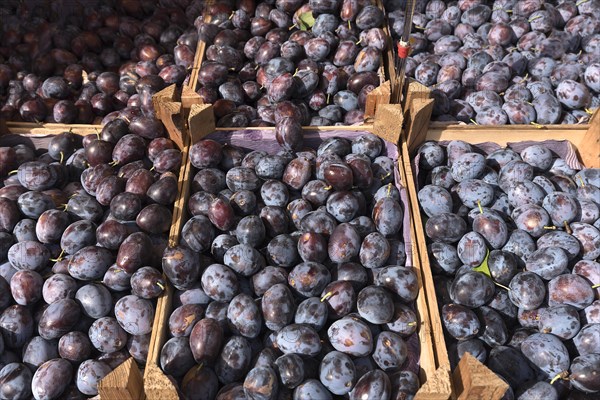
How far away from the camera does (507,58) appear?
2.69 metres

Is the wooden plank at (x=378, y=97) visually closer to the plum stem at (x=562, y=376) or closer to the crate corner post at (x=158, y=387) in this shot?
the plum stem at (x=562, y=376)

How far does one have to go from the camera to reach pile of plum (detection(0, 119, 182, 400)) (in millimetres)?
1527

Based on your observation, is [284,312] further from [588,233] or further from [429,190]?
[588,233]

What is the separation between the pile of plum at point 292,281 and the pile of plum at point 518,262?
0.18m

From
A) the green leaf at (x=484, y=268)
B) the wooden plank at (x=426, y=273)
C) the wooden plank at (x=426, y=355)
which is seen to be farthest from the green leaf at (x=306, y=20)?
the green leaf at (x=484, y=268)

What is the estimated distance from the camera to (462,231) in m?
1.80

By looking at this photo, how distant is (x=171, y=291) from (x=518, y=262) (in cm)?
134

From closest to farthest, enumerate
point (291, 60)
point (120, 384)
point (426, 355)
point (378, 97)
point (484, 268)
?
point (120, 384)
point (426, 355)
point (484, 268)
point (378, 97)
point (291, 60)

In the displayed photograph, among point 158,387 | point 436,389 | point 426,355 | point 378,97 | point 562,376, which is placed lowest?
point 562,376

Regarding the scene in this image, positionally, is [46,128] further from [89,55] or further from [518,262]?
[518,262]

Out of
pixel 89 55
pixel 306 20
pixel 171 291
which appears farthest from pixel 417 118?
pixel 89 55

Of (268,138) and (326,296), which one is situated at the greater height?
(268,138)

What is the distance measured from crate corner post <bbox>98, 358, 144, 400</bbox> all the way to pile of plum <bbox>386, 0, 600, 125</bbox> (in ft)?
6.15

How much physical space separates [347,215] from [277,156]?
42 cm
